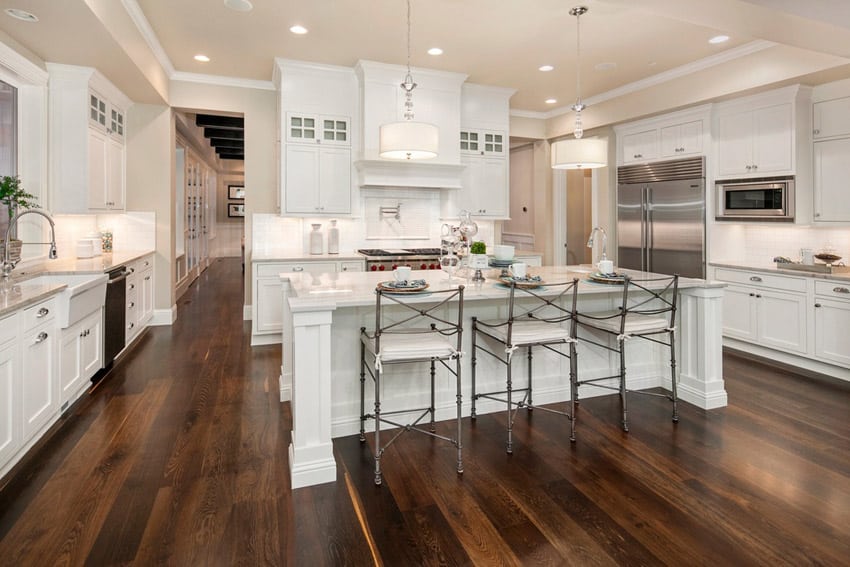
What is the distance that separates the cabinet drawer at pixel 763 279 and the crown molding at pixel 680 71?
78.6 inches

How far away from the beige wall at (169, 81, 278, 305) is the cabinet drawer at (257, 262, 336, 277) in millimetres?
882

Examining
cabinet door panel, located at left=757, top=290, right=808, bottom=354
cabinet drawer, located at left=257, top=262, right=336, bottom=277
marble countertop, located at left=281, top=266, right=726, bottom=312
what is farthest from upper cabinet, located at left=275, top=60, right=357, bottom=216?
cabinet door panel, located at left=757, top=290, right=808, bottom=354

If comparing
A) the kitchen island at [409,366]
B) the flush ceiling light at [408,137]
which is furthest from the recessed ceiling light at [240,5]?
the kitchen island at [409,366]

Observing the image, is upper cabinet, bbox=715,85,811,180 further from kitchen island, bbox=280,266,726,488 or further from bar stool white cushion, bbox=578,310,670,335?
bar stool white cushion, bbox=578,310,670,335

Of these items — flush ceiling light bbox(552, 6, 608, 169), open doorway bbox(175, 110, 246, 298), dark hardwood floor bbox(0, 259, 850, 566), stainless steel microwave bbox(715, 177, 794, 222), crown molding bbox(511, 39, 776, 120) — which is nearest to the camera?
dark hardwood floor bbox(0, 259, 850, 566)

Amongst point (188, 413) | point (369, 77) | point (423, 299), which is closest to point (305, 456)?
point (423, 299)

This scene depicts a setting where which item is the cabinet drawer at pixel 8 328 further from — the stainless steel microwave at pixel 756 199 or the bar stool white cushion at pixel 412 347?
the stainless steel microwave at pixel 756 199

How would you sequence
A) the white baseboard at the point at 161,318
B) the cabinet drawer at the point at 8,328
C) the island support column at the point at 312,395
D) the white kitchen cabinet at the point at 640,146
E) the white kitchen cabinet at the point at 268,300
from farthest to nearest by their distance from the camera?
the white baseboard at the point at 161,318 < the white kitchen cabinet at the point at 640,146 < the white kitchen cabinet at the point at 268,300 < the island support column at the point at 312,395 < the cabinet drawer at the point at 8,328

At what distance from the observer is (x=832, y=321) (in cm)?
409

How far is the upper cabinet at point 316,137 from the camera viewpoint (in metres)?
5.28

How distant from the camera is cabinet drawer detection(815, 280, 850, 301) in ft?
13.0

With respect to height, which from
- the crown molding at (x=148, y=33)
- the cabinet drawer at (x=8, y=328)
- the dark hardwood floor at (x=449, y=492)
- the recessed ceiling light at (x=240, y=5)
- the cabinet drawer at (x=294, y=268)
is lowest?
the dark hardwood floor at (x=449, y=492)

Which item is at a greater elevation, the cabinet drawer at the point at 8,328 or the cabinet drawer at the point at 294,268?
the cabinet drawer at the point at 294,268

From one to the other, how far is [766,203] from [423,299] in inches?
157
